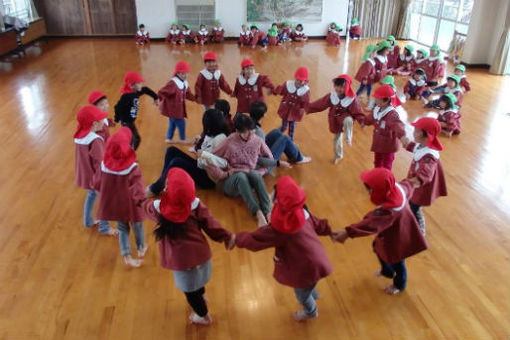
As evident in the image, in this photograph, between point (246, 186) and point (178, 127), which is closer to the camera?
point (246, 186)

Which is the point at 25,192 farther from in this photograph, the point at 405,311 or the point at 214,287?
the point at 405,311

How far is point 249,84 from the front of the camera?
445 cm

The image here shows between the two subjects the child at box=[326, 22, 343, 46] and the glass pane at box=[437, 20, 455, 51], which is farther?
the child at box=[326, 22, 343, 46]

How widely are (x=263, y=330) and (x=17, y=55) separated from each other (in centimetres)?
940

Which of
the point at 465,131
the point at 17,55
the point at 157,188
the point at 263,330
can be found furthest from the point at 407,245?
the point at 17,55

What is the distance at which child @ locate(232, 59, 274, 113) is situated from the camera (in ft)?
14.4

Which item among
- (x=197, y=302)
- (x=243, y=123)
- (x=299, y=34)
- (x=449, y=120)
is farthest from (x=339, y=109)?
(x=299, y=34)

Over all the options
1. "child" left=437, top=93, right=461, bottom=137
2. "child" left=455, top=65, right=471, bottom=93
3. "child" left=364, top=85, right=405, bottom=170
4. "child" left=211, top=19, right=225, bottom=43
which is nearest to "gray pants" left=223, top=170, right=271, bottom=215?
"child" left=364, top=85, right=405, bottom=170

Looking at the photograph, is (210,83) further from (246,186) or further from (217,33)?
(217,33)

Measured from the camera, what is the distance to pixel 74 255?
278 cm

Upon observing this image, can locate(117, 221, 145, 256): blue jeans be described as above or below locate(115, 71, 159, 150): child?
below

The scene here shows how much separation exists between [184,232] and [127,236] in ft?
2.68

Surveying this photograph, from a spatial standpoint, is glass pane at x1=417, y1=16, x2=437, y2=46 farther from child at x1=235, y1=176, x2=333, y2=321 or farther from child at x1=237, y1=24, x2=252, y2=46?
child at x1=235, y1=176, x2=333, y2=321

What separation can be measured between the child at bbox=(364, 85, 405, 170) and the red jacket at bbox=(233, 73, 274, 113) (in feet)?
4.39
